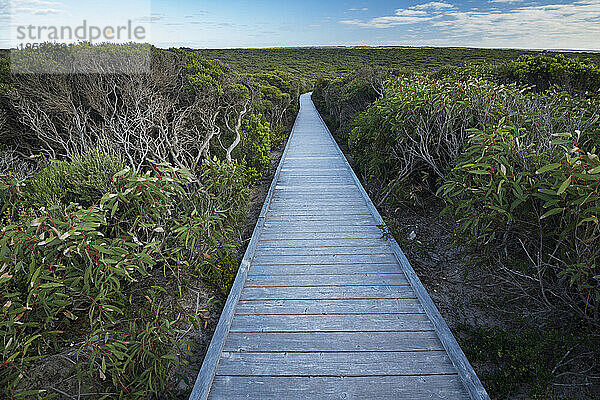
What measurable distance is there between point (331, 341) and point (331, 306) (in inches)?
A: 16.2

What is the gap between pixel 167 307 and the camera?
9.31 ft

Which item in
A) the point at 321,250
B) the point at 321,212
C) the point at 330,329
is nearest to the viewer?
the point at 330,329

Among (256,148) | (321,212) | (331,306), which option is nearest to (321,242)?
(321,212)

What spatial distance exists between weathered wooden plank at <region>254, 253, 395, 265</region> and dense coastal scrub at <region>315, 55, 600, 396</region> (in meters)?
0.79

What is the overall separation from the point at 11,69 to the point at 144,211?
5.71 metres

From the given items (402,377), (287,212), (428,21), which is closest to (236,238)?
(287,212)

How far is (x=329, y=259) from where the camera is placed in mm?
3490

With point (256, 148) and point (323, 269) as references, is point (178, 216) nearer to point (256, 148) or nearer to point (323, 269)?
point (323, 269)

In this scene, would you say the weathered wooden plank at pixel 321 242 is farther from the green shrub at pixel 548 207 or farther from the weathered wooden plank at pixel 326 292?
the green shrub at pixel 548 207

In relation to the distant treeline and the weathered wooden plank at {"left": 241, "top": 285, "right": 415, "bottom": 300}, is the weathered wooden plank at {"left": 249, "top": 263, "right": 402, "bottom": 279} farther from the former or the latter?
the distant treeline

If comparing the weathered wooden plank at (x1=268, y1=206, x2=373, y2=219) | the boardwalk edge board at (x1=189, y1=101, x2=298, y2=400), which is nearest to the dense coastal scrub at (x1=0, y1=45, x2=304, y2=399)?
the boardwalk edge board at (x1=189, y1=101, x2=298, y2=400)

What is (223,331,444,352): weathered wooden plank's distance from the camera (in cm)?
228

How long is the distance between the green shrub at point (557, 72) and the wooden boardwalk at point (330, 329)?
882cm

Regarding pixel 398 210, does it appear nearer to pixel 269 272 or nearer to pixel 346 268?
pixel 346 268
